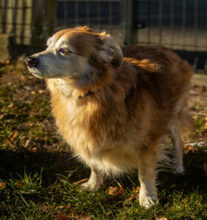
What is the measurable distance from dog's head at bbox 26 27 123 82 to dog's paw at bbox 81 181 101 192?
105cm

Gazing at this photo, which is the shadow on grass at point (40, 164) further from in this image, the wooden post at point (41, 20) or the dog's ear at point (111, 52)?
the wooden post at point (41, 20)

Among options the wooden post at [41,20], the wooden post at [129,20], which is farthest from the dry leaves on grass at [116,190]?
the wooden post at [41,20]

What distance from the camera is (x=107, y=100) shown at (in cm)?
280

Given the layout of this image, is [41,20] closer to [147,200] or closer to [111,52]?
[111,52]

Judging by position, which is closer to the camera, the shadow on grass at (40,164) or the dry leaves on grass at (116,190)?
the dry leaves on grass at (116,190)

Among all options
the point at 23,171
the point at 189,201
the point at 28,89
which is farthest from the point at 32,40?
the point at 189,201

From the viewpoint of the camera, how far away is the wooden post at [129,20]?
5.59m

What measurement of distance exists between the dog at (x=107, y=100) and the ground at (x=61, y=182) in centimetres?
16

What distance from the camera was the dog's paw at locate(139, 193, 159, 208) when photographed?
3009mm

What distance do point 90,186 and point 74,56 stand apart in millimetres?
1213

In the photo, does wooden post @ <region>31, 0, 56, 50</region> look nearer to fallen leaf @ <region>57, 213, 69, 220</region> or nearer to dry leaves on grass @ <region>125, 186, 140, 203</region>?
dry leaves on grass @ <region>125, 186, 140, 203</region>

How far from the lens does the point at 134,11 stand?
5.65 meters

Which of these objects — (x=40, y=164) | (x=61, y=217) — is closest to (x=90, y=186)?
(x=61, y=217)

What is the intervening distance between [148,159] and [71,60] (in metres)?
1.06
